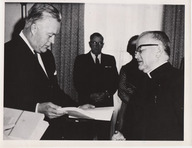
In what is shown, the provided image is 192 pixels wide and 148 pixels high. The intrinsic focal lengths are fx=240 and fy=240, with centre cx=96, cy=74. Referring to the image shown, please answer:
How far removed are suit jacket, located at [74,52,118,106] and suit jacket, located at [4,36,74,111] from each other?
0.37ft

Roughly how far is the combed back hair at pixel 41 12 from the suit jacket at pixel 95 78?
0.33 metres

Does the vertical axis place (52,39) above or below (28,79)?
above

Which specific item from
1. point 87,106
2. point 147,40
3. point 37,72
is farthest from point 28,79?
point 147,40

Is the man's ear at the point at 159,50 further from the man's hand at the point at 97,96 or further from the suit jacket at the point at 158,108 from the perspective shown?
the man's hand at the point at 97,96

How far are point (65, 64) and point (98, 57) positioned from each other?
21cm

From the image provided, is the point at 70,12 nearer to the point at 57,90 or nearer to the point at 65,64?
the point at 65,64

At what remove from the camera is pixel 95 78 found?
4.98 ft

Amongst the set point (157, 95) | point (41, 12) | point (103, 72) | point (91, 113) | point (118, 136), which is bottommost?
point (118, 136)

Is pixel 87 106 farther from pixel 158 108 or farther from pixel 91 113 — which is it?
pixel 158 108

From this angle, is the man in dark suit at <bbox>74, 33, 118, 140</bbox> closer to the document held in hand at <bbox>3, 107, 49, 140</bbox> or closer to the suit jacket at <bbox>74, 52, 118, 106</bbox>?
the suit jacket at <bbox>74, 52, 118, 106</bbox>

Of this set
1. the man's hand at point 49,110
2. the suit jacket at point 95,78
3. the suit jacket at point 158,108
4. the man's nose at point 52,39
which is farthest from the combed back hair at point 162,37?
the man's hand at point 49,110

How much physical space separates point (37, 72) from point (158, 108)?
775mm

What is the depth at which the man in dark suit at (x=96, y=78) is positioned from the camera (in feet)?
4.93

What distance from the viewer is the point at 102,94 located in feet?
4.95
